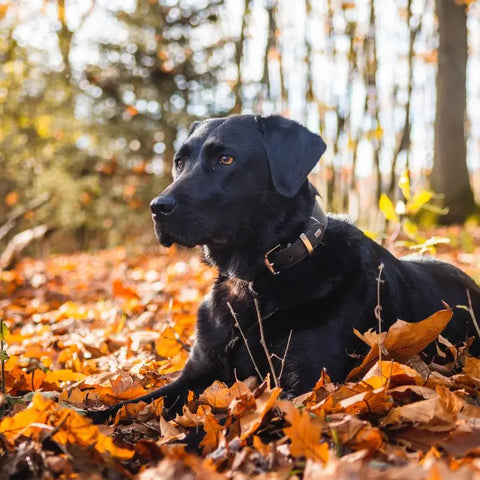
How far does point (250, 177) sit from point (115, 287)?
3.36 m

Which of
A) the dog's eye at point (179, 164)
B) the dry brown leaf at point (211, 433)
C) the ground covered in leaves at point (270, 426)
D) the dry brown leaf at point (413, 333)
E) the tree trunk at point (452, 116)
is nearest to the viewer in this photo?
the ground covered in leaves at point (270, 426)

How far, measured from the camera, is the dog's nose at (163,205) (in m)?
2.76

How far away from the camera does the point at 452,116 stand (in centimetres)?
1147

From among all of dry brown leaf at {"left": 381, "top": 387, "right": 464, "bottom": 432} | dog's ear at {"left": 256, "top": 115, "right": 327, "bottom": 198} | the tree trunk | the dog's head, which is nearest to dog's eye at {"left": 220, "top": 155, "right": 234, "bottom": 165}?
the dog's head

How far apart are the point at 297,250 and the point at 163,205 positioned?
0.70 meters

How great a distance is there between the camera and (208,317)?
9.89ft

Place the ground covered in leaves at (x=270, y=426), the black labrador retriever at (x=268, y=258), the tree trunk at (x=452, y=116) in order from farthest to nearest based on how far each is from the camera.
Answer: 1. the tree trunk at (x=452, y=116)
2. the black labrador retriever at (x=268, y=258)
3. the ground covered in leaves at (x=270, y=426)

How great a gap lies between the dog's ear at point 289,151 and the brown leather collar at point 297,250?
0.21 metres

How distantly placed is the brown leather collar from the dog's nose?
1.77ft

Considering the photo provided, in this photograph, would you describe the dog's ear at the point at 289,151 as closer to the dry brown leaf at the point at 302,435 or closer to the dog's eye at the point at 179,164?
the dog's eye at the point at 179,164

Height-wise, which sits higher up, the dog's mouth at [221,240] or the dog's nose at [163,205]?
the dog's nose at [163,205]

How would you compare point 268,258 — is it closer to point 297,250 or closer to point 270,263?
point 270,263

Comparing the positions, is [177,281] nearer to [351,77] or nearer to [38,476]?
[38,476]

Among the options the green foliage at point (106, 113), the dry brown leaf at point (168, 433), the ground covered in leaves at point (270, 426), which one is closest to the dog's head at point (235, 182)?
the ground covered in leaves at point (270, 426)
